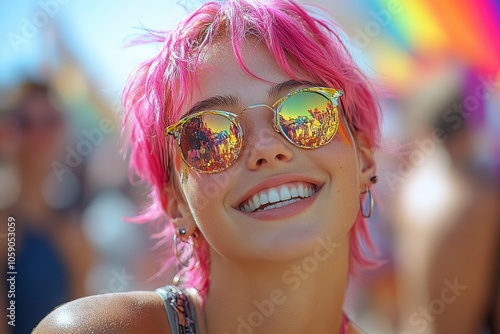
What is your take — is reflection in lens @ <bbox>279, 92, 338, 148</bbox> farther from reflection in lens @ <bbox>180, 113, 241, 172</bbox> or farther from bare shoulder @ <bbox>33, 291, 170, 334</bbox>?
bare shoulder @ <bbox>33, 291, 170, 334</bbox>

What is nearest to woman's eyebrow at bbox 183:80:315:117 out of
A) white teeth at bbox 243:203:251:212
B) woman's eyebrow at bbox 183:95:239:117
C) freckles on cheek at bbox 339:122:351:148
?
woman's eyebrow at bbox 183:95:239:117

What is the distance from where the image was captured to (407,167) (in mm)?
3090

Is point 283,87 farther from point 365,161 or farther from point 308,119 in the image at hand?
point 365,161

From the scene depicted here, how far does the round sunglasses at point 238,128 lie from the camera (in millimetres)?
1986

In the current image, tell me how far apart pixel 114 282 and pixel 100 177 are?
67 centimetres

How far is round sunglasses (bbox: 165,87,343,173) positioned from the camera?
199 cm

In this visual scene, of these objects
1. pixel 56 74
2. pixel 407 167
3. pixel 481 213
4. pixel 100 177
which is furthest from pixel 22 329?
pixel 481 213

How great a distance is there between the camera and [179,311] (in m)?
2.19

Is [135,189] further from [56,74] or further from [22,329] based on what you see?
Result: [22,329]

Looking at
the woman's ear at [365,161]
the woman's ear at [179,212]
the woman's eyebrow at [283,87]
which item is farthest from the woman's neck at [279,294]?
the woman's eyebrow at [283,87]

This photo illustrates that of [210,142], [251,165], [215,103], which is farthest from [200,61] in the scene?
[251,165]

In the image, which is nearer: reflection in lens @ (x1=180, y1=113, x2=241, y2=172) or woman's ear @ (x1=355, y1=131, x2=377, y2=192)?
reflection in lens @ (x1=180, y1=113, x2=241, y2=172)

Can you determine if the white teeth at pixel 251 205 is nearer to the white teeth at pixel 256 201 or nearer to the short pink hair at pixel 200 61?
the white teeth at pixel 256 201

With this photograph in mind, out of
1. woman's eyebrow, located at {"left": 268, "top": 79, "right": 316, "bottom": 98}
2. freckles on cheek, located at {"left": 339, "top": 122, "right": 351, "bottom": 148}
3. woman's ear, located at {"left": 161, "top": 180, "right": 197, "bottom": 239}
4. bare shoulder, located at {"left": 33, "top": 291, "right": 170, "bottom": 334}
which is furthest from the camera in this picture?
woman's ear, located at {"left": 161, "top": 180, "right": 197, "bottom": 239}
